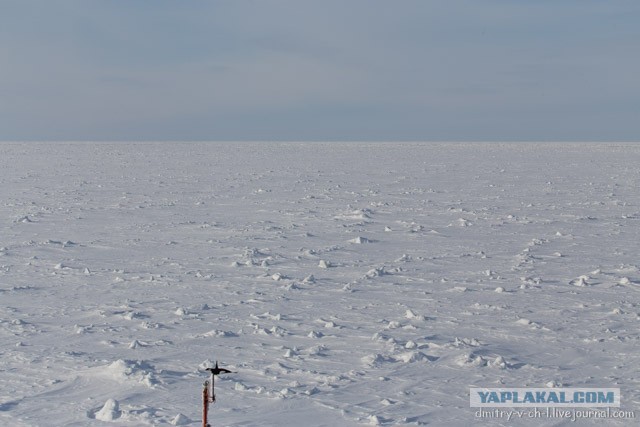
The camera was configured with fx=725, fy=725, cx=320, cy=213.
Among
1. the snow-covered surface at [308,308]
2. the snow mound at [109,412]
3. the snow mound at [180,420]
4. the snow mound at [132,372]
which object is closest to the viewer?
the snow mound at [180,420]

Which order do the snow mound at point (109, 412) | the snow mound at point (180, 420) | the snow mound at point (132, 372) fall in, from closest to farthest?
the snow mound at point (180, 420)
the snow mound at point (109, 412)
the snow mound at point (132, 372)

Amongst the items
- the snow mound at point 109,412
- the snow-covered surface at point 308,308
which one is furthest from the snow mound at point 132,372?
the snow mound at point 109,412

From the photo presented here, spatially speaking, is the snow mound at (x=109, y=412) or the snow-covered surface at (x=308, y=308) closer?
the snow mound at (x=109, y=412)

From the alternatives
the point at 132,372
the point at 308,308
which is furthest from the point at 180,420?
the point at 308,308

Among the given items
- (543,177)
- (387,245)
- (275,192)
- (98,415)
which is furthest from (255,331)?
(543,177)

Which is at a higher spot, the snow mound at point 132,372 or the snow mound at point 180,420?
the snow mound at point 132,372

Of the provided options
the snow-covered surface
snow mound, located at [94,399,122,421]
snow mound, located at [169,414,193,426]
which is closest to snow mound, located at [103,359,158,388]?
the snow-covered surface

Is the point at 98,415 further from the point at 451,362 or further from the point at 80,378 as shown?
the point at 451,362

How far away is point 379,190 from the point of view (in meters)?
A: 20.3

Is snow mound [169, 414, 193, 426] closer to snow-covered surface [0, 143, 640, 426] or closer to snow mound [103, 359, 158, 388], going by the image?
snow-covered surface [0, 143, 640, 426]

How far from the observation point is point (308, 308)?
7629 mm

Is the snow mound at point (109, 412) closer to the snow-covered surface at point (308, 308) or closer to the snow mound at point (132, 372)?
the snow-covered surface at point (308, 308)

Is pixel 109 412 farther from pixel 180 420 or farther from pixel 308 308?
pixel 308 308

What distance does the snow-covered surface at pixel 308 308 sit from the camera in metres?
5.16
